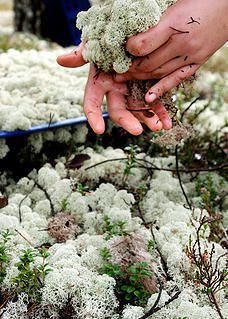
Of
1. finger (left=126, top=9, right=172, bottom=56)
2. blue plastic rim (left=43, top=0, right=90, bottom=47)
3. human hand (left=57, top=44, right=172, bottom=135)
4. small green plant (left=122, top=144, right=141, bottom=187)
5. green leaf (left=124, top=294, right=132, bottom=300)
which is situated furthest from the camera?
blue plastic rim (left=43, top=0, right=90, bottom=47)

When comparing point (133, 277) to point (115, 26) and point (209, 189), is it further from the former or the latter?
Result: point (115, 26)

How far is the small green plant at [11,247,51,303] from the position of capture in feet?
4.83

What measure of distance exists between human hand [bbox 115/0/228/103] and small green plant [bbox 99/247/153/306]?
86 cm

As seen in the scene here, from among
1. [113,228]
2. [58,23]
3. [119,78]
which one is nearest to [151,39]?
[119,78]

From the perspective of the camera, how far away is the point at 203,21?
1.80 meters

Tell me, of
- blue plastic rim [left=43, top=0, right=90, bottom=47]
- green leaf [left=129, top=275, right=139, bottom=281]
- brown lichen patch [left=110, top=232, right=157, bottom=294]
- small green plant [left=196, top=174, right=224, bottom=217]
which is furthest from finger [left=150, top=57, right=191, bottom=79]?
blue plastic rim [left=43, top=0, right=90, bottom=47]

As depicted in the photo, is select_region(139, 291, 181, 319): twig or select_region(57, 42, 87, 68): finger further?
select_region(57, 42, 87, 68): finger

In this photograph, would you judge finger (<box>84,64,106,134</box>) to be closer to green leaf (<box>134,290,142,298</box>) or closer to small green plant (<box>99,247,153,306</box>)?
small green plant (<box>99,247,153,306</box>)

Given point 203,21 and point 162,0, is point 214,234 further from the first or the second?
point 162,0

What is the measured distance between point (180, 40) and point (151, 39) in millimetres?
165

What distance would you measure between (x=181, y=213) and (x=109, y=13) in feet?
3.83

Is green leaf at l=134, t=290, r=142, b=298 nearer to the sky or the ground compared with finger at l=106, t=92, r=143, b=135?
nearer to the ground

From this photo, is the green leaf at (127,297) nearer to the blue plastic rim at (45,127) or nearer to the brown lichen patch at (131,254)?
the brown lichen patch at (131,254)

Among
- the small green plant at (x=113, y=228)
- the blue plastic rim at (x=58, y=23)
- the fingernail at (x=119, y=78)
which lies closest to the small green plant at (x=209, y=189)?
the small green plant at (x=113, y=228)
